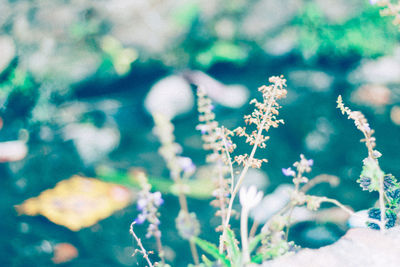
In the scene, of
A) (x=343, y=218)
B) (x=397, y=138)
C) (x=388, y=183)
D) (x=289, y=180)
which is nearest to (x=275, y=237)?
(x=388, y=183)

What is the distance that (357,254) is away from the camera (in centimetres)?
136

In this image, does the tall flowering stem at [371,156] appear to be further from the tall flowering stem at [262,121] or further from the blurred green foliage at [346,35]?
the blurred green foliage at [346,35]

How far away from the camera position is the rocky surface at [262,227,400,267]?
1.31 metres

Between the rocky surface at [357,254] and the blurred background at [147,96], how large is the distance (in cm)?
122

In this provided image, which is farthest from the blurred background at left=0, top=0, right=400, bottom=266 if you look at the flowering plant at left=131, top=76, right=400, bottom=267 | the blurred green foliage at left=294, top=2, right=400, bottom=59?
the flowering plant at left=131, top=76, right=400, bottom=267

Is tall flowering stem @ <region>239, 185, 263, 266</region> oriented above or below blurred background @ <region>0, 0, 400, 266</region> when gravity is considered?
below

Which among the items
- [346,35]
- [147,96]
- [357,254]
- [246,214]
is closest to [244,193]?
[246,214]

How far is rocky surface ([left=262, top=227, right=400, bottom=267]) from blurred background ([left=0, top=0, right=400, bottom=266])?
1.22 m

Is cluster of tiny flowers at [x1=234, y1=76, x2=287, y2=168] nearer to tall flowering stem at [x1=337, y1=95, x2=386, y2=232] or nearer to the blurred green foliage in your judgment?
tall flowering stem at [x1=337, y1=95, x2=386, y2=232]

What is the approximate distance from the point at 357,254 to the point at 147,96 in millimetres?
3215

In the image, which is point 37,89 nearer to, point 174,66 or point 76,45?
point 76,45

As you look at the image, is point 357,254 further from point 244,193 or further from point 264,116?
point 264,116

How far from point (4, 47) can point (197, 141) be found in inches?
114

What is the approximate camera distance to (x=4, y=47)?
4.12 m
